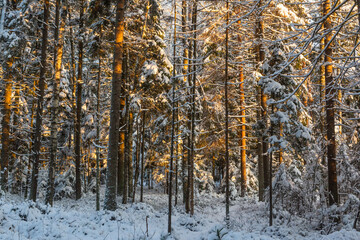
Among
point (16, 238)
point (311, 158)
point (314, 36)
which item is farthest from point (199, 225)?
point (314, 36)

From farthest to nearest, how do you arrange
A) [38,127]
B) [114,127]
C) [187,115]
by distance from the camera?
[187,115] < [38,127] < [114,127]

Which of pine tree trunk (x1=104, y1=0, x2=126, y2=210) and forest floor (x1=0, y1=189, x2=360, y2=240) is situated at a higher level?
pine tree trunk (x1=104, y1=0, x2=126, y2=210)

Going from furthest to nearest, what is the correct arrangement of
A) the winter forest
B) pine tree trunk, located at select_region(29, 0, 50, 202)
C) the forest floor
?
pine tree trunk, located at select_region(29, 0, 50, 202) < the winter forest < the forest floor

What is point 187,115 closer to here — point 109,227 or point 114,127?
point 114,127

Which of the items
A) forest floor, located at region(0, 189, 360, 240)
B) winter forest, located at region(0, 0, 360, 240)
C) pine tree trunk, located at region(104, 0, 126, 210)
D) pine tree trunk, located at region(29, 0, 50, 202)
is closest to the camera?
forest floor, located at region(0, 189, 360, 240)

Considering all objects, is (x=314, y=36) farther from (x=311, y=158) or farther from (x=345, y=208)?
(x=311, y=158)

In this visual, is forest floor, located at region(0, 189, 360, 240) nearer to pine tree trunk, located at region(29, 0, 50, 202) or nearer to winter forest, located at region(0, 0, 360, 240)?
winter forest, located at region(0, 0, 360, 240)

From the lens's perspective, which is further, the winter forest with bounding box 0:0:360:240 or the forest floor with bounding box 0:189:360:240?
the winter forest with bounding box 0:0:360:240

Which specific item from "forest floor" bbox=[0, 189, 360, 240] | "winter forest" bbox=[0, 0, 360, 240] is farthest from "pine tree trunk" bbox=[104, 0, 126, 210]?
"forest floor" bbox=[0, 189, 360, 240]

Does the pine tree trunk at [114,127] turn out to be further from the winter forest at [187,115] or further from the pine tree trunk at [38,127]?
the pine tree trunk at [38,127]

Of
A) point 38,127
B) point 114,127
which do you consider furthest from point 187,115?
point 38,127

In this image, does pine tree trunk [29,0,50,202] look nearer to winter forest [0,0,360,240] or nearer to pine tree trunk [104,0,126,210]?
winter forest [0,0,360,240]

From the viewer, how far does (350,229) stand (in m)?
8.36

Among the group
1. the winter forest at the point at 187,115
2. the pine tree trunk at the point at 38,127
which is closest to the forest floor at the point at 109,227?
the winter forest at the point at 187,115
